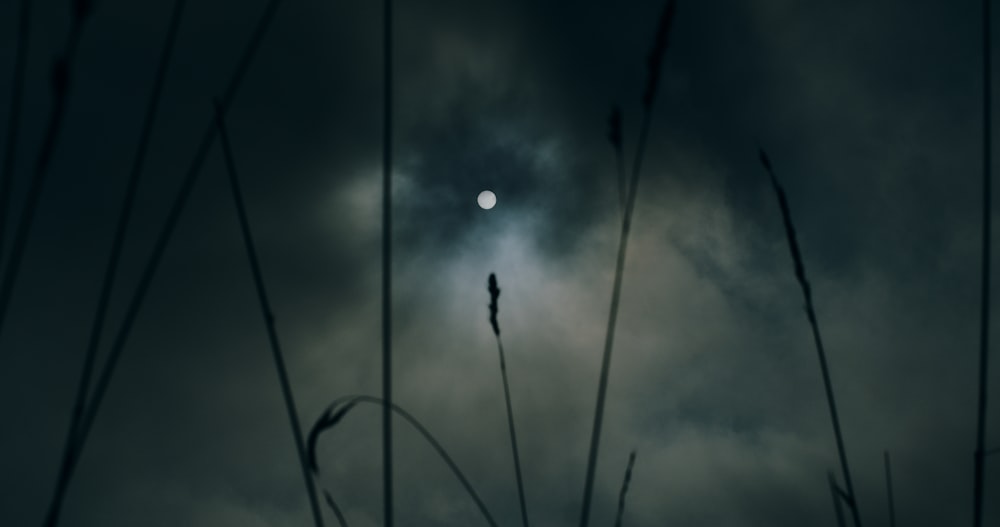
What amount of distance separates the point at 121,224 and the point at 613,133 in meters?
0.99

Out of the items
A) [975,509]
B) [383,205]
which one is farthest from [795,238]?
[383,205]

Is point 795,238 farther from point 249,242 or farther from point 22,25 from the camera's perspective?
point 22,25

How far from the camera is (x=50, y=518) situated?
4.55 feet

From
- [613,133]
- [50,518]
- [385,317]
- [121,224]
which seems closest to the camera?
[50,518]

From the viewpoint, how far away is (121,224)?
1531mm

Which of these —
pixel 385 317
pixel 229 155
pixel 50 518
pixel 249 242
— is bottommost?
pixel 50 518

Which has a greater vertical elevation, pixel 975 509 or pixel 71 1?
pixel 71 1

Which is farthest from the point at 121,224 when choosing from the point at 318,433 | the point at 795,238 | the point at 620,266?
the point at 795,238

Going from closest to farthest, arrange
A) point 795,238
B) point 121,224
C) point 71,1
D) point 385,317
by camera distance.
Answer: point 71,1
point 121,224
point 385,317
point 795,238

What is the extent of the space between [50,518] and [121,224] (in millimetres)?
519

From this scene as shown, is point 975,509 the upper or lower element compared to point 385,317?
lower

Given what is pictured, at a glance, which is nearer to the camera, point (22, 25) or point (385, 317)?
point (22, 25)

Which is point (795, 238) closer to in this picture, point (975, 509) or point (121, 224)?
point (975, 509)

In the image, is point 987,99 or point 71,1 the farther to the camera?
point 987,99
